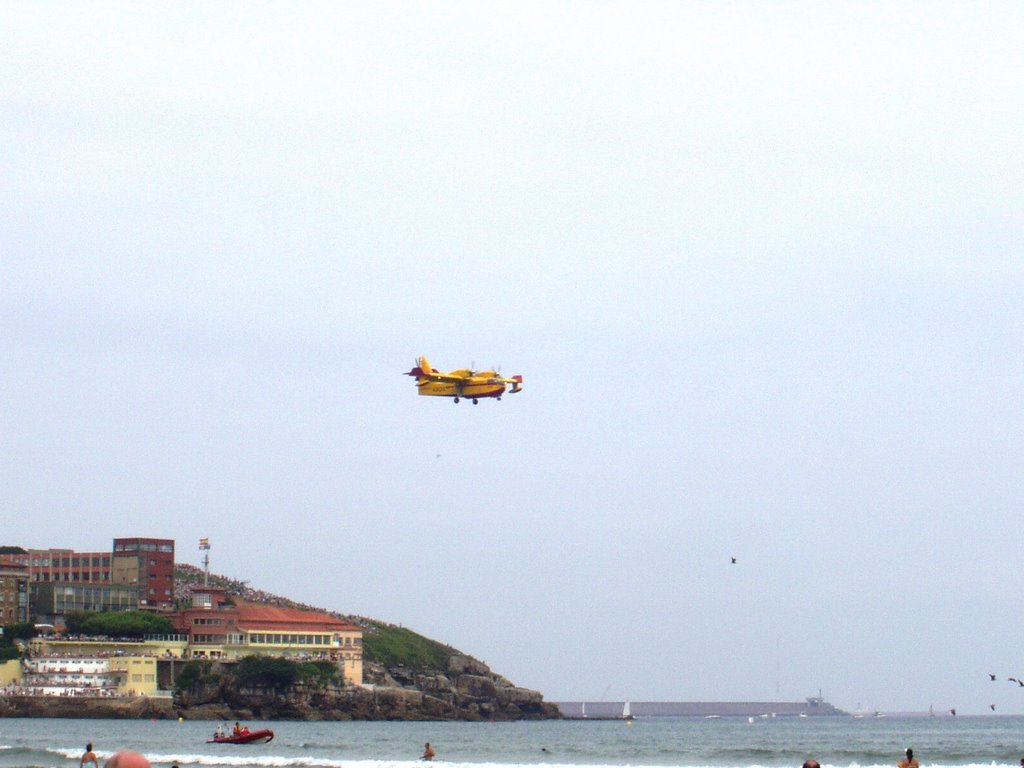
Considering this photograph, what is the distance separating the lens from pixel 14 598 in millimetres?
171750

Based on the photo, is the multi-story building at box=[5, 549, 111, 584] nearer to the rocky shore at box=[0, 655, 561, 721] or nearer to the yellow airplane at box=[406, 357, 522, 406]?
the rocky shore at box=[0, 655, 561, 721]

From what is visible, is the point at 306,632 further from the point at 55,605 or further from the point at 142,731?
the point at 142,731

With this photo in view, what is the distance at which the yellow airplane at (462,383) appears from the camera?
318 ft

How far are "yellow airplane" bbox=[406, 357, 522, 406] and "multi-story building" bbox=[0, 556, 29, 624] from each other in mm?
89345

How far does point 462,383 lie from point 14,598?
304 ft

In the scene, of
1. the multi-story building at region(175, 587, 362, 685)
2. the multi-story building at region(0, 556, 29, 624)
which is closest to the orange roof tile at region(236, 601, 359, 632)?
the multi-story building at region(175, 587, 362, 685)

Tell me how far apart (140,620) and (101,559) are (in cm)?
2799

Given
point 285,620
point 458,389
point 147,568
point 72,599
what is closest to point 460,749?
point 458,389

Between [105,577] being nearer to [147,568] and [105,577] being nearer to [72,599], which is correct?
[147,568]

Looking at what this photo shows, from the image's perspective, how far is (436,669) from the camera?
654 ft

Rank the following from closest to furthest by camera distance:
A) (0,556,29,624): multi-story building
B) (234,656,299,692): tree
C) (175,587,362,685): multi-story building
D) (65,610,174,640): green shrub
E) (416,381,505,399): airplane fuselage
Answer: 1. (416,381,505,399): airplane fuselage
2. (234,656,299,692): tree
3. (65,610,174,640): green shrub
4. (175,587,362,685): multi-story building
5. (0,556,29,624): multi-story building

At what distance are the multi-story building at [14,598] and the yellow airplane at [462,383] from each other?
89345 millimetres

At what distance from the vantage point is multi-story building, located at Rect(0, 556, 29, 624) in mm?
169875

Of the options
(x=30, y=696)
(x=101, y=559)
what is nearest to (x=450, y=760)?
(x=30, y=696)
